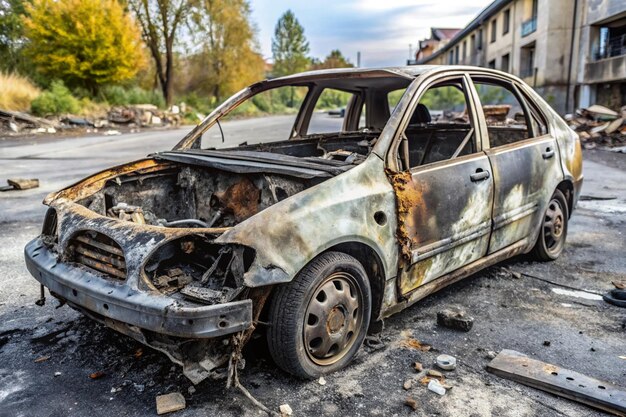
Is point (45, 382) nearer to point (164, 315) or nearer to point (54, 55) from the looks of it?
point (164, 315)

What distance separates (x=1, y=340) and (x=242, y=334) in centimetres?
193

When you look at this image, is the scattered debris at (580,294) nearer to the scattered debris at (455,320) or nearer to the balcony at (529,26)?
the scattered debris at (455,320)

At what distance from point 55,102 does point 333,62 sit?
66.2 meters

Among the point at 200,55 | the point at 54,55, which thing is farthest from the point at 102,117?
the point at 200,55

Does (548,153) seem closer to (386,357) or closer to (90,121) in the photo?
(386,357)

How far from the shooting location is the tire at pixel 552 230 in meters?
4.81

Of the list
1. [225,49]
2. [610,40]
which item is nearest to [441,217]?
[610,40]

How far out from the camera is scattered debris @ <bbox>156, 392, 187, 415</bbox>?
8.57 feet

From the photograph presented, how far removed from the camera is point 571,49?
25.7 meters

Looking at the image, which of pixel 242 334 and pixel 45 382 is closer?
pixel 242 334

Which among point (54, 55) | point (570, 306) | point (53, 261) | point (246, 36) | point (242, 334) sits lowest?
point (570, 306)

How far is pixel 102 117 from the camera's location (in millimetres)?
25828

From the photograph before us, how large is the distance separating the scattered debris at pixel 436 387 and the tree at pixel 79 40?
27271 millimetres

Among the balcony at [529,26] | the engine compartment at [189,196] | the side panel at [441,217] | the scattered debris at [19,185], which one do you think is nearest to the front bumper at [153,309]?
the engine compartment at [189,196]
